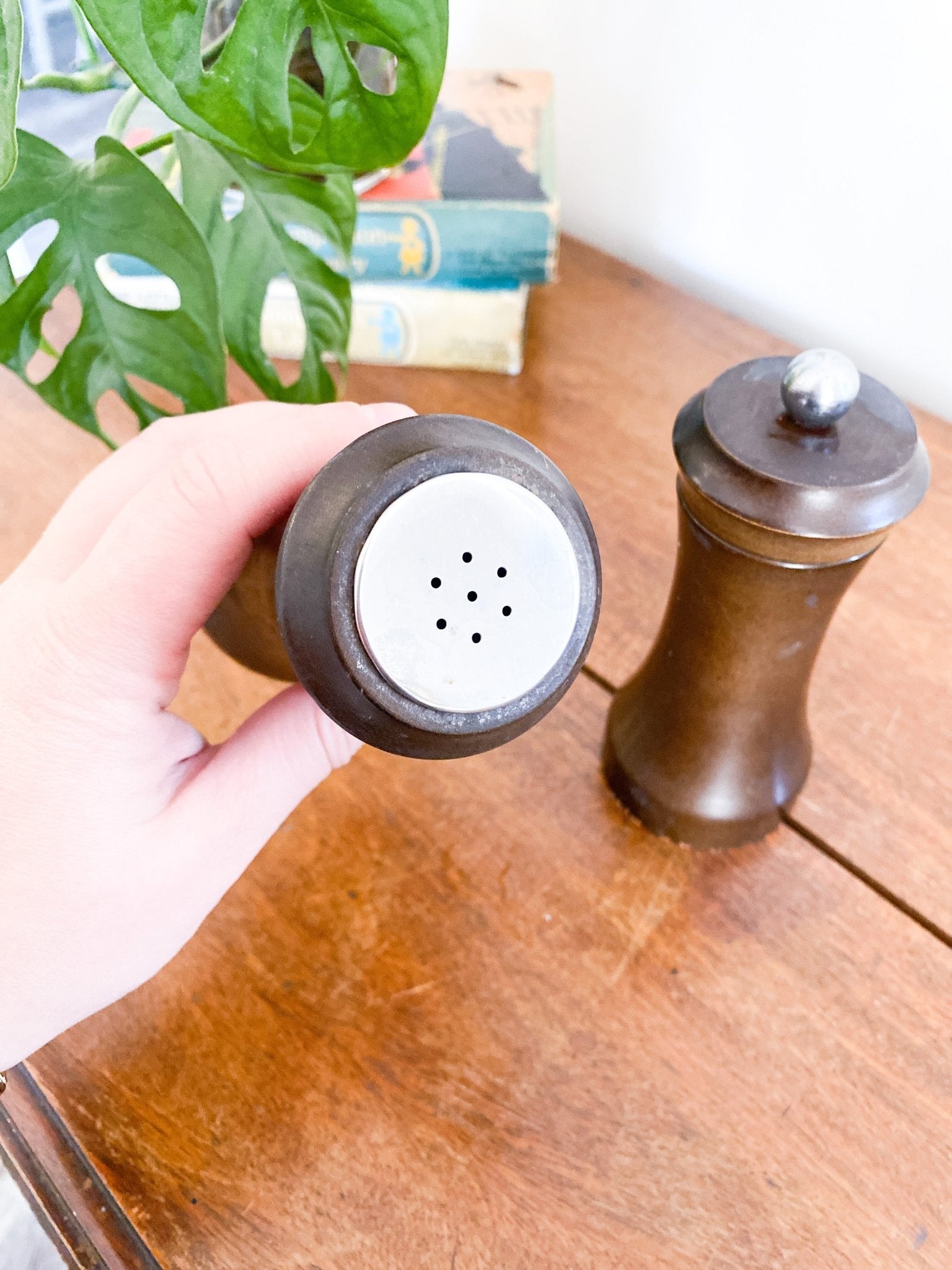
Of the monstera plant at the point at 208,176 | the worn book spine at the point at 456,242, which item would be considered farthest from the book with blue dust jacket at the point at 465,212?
the monstera plant at the point at 208,176

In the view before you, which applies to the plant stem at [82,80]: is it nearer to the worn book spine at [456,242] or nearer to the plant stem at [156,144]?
the plant stem at [156,144]

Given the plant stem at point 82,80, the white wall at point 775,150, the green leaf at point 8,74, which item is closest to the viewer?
the green leaf at point 8,74

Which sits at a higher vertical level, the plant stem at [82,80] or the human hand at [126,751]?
the plant stem at [82,80]

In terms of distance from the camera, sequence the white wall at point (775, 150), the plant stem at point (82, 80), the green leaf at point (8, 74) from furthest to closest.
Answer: the white wall at point (775, 150) → the plant stem at point (82, 80) → the green leaf at point (8, 74)

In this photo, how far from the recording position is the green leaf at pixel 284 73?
0.25m

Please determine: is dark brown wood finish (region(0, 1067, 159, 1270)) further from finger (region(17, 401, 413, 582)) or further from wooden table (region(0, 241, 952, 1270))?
finger (region(17, 401, 413, 582))

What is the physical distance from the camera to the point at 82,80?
0.35m

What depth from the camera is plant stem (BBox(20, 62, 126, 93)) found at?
0.35m

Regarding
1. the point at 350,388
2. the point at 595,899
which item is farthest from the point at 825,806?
the point at 350,388

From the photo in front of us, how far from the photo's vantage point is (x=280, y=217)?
0.36 metres

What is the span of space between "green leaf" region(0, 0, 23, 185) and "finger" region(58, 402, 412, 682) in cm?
9

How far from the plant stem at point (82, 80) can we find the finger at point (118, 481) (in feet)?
0.42

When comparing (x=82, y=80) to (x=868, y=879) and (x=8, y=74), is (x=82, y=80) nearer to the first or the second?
(x=8, y=74)

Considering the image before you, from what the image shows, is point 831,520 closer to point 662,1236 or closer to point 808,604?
point 808,604
